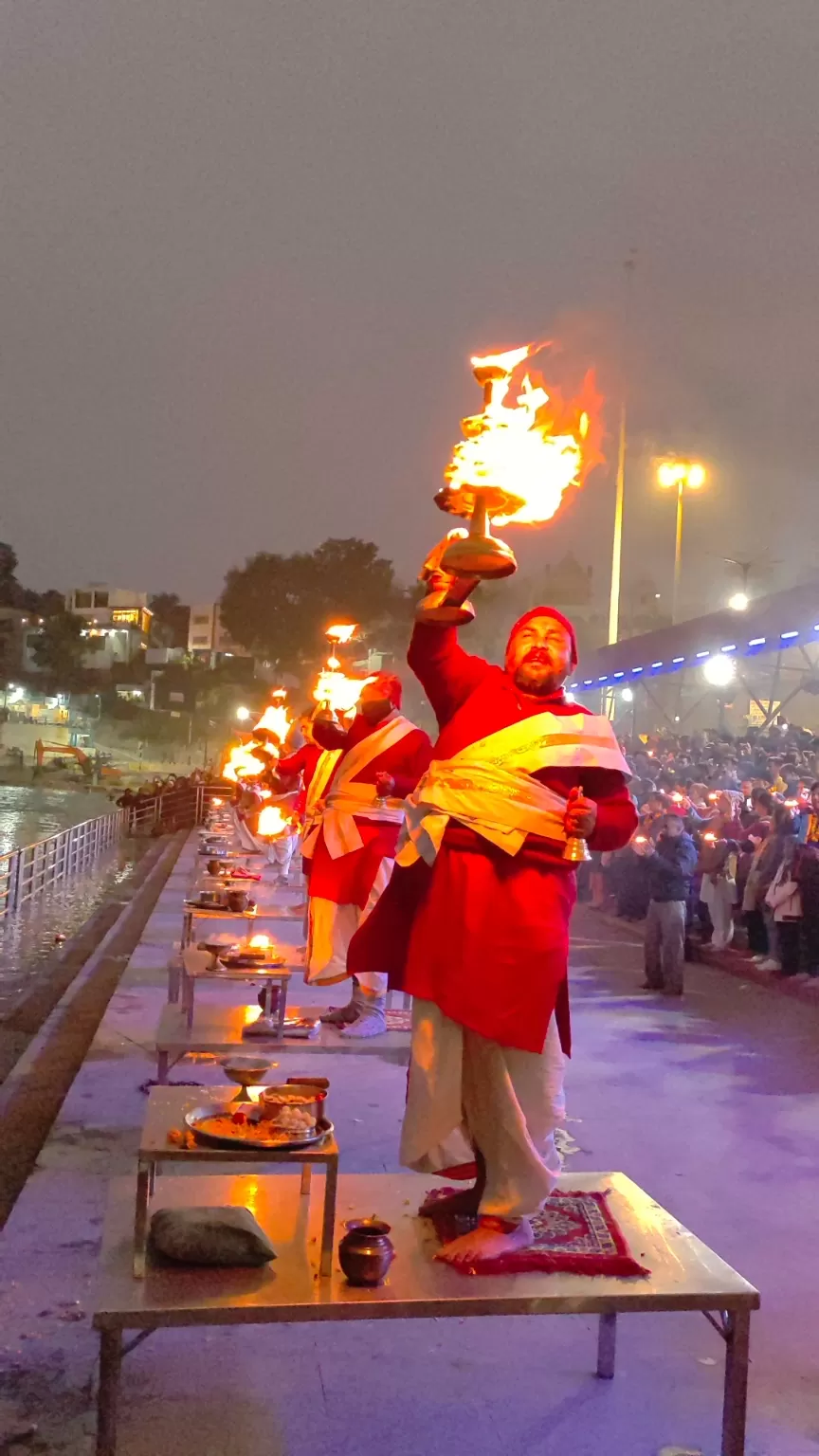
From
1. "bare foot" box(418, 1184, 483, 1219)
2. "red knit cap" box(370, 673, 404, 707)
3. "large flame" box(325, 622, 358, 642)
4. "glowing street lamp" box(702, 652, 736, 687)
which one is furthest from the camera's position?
"glowing street lamp" box(702, 652, 736, 687)

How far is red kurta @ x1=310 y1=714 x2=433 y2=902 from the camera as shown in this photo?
7625mm

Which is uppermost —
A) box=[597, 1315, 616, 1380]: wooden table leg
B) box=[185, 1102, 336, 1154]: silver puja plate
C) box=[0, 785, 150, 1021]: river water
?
box=[185, 1102, 336, 1154]: silver puja plate

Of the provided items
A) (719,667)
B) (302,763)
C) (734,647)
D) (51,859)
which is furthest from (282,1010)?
(719,667)

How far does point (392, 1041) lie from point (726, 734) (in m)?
16.4

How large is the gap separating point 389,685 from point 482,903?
4.08 m

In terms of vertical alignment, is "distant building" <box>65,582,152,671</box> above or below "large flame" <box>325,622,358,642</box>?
above

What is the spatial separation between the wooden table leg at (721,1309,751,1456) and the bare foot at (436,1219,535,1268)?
2.06ft

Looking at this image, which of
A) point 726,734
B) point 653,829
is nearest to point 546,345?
point 653,829

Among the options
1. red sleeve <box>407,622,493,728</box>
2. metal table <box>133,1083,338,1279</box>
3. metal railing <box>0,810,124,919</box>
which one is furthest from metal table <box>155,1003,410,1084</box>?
metal railing <box>0,810,124,919</box>

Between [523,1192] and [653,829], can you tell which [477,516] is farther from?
[653,829]

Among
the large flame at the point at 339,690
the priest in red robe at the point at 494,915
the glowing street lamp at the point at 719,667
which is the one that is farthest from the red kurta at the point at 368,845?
the glowing street lamp at the point at 719,667

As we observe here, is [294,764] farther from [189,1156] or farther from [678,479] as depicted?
[678,479]

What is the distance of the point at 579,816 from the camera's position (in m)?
3.59

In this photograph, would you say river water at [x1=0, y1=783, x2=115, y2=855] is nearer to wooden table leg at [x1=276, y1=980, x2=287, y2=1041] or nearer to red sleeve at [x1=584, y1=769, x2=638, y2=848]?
wooden table leg at [x1=276, y1=980, x2=287, y2=1041]
